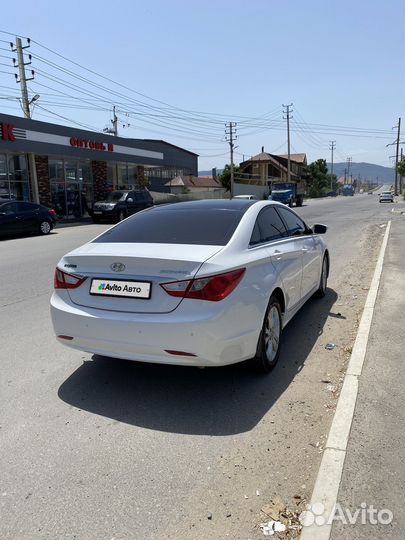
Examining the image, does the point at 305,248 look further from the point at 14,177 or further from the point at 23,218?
the point at 14,177

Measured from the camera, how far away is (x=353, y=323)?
19.7 ft

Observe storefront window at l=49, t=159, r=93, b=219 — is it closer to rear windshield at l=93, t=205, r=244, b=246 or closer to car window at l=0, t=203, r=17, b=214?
car window at l=0, t=203, r=17, b=214

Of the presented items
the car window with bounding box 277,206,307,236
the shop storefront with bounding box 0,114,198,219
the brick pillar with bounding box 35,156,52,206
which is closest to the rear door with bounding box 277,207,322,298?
the car window with bounding box 277,206,307,236

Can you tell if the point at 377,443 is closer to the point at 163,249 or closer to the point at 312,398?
the point at 312,398

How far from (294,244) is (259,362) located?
5.56 feet

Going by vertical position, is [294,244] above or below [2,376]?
above

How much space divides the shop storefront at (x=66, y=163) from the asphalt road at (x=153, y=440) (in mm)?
20724

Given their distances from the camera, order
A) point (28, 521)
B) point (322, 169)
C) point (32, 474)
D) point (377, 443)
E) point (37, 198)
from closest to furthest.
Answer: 1. point (28, 521)
2. point (32, 474)
3. point (377, 443)
4. point (37, 198)
5. point (322, 169)

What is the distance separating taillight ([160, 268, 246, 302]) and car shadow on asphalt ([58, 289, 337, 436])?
2.98 ft

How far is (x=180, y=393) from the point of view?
3979 mm

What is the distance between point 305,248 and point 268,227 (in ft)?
3.40

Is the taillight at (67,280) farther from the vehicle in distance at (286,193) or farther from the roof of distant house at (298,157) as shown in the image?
the roof of distant house at (298,157)

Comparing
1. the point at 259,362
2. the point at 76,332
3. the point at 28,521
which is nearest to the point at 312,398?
the point at 259,362

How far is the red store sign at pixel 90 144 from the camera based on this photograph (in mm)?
26922
